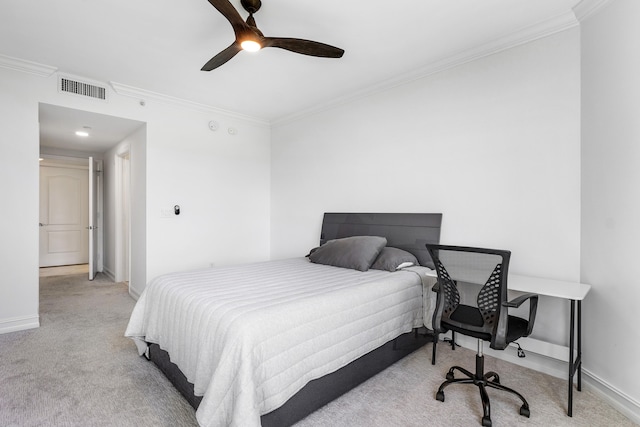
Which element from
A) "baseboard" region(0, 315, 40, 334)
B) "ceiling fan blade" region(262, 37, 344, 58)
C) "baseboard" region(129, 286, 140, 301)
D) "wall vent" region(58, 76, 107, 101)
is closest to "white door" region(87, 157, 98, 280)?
"baseboard" region(129, 286, 140, 301)

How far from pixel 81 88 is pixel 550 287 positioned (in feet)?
15.5

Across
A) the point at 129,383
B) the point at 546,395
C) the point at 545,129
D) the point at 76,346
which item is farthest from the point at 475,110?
the point at 76,346

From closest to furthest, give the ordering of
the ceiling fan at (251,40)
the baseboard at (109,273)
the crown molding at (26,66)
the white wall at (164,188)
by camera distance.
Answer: the ceiling fan at (251,40)
the crown molding at (26,66)
the white wall at (164,188)
the baseboard at (109,273)

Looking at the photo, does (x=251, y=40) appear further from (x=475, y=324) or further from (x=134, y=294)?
(x=134, y=294)

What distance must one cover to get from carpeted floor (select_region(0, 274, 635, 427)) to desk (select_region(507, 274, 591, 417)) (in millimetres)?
207

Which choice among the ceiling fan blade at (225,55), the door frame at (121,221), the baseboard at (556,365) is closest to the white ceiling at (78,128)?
the door frame at (121,221)

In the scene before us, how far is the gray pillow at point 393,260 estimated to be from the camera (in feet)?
9.24

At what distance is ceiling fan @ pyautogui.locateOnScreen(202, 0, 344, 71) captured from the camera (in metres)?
1.89

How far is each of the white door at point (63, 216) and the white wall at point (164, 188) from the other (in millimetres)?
3568

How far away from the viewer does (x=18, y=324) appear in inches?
122

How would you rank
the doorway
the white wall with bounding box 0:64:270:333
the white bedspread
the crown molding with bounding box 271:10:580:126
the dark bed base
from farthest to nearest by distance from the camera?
the doorway < the white wall with bounding box 0:64:270:333 < the crown molding with bounding box 271:10:580:126 < the dark bed base < the white bedspread

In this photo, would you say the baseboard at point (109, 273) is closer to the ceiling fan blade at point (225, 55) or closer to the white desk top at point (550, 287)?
the ceiling fan blade at point (225, 55)

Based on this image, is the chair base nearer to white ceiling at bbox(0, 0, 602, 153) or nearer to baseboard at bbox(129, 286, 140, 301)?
white ceiling at bbox(0, 0, 602, 153)

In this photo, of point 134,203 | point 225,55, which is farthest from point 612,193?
point 134,203
